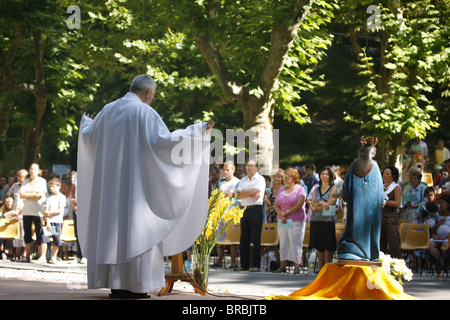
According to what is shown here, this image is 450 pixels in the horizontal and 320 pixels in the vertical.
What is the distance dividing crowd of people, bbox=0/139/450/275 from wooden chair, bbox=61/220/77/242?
1.15 ft

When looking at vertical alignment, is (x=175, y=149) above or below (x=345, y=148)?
below

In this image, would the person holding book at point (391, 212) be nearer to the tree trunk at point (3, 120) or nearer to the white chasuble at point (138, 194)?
the white chasuble at point (138, 194)

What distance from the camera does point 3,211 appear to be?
59.2ft

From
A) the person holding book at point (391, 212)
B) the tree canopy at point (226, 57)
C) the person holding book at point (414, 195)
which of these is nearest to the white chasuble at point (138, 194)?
the person holding book at point (391, 212)

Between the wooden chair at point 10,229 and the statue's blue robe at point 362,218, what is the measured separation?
10.1 meters

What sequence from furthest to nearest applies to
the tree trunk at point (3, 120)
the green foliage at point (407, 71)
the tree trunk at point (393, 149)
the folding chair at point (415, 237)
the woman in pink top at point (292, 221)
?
the tree trunk at point (3, 120) → the tree trunk at point (393, 149) → the green foliage at point (407, 71) → the woman in pink top at point (292, 221) → the folding chair at point (415, 237)

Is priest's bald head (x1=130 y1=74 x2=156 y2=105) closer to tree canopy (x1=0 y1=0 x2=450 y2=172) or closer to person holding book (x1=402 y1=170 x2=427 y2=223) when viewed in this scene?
person holding book (x1=402 y1=170 x2=427 y2=223)

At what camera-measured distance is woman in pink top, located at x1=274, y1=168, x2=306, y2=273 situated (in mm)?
14125

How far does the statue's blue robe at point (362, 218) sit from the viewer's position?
27.9 feet

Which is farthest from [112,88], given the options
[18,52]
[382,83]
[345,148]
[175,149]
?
[175,149]

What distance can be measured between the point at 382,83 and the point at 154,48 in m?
7.18

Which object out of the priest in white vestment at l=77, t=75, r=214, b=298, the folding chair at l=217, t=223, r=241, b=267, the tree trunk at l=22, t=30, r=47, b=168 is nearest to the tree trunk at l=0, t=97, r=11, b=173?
the tree trunk at l=22, t=30, r=47, b=168

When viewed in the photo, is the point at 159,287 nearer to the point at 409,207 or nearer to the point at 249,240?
the point at 249,240

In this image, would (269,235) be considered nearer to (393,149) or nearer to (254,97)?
(254,97)
